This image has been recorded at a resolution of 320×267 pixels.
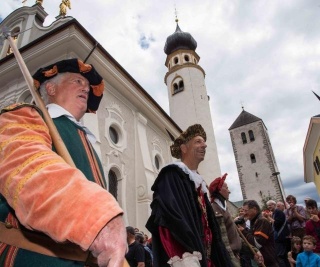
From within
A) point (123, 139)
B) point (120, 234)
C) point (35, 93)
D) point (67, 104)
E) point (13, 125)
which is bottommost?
point (120, 234)

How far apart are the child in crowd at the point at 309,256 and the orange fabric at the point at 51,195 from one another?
509 cm

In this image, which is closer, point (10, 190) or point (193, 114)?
point (10, 190)

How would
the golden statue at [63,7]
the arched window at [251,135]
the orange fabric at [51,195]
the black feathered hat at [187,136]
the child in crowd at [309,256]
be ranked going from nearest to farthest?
the orange fabric at [51,195] < the black feathered hat at [187,136] < the child in crowd at [309,256] < the golden statue at [63,7] < the arched window at [251,135]

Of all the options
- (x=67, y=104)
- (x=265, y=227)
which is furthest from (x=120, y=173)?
(x=67, y=104)

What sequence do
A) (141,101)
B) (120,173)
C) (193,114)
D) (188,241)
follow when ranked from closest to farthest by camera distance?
(188,241) → (120,173) → (141,101) → (193,114)

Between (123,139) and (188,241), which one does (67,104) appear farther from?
(123,139)

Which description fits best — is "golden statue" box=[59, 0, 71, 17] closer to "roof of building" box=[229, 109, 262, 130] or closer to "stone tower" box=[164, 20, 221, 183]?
"stone tower" box=[164, 20, 221, 183]

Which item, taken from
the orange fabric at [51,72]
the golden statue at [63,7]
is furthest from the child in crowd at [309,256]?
the golden statue at [63,7]

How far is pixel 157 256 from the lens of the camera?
2395mm

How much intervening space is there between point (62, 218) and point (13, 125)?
1.68ft

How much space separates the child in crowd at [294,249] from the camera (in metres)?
5.31

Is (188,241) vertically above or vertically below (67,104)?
below

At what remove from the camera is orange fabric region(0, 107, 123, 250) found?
2.55 feet

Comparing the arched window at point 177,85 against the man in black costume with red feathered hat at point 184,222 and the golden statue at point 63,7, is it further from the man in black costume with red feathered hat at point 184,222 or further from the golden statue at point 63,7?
the man in black costume with red feathered hat at point 184,222
